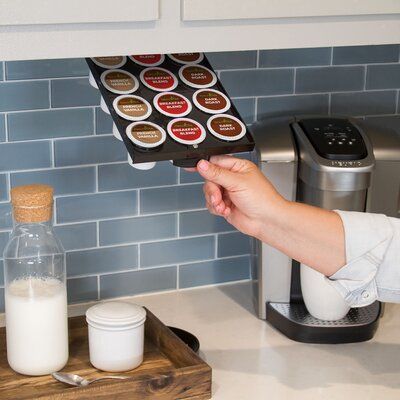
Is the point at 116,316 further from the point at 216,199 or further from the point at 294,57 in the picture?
the point at 294,57

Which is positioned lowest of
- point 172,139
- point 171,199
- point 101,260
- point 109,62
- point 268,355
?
point 268,355

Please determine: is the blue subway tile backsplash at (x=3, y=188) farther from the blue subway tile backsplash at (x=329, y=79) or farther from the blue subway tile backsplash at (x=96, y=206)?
the blue subway tile backsplash at (x=329, y=79)

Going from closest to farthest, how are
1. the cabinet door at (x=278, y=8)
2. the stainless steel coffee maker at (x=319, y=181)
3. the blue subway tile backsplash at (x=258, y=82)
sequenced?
the cabinet door at (x=278, y=8)
the stainless steel coffee maker at (x=319, y=181)
the blue subway tile backsplash at (x=258, y=82)

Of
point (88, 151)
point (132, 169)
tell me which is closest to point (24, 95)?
point (88, 151)

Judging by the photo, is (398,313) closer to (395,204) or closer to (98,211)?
(395,204)

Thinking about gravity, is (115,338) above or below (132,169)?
below

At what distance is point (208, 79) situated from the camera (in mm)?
1547

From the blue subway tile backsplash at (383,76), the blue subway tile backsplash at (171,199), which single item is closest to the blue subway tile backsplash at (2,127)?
the blue subway tile backsplash at (171,199)

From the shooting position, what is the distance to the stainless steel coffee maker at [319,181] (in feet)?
5.61

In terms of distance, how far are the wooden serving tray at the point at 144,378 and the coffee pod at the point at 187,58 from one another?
1.62 ft

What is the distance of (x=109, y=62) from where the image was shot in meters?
1.51

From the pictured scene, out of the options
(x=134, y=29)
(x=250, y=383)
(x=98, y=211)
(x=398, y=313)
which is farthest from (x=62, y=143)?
(x=398, y=313)

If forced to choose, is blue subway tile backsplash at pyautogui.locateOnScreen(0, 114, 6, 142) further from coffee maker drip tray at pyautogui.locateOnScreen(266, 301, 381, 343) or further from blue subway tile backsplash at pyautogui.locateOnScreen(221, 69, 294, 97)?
coffee maker drip tray at pyautogui.locateOnScreen(266, 301, 381, 343)

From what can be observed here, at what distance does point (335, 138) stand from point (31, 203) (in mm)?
625
